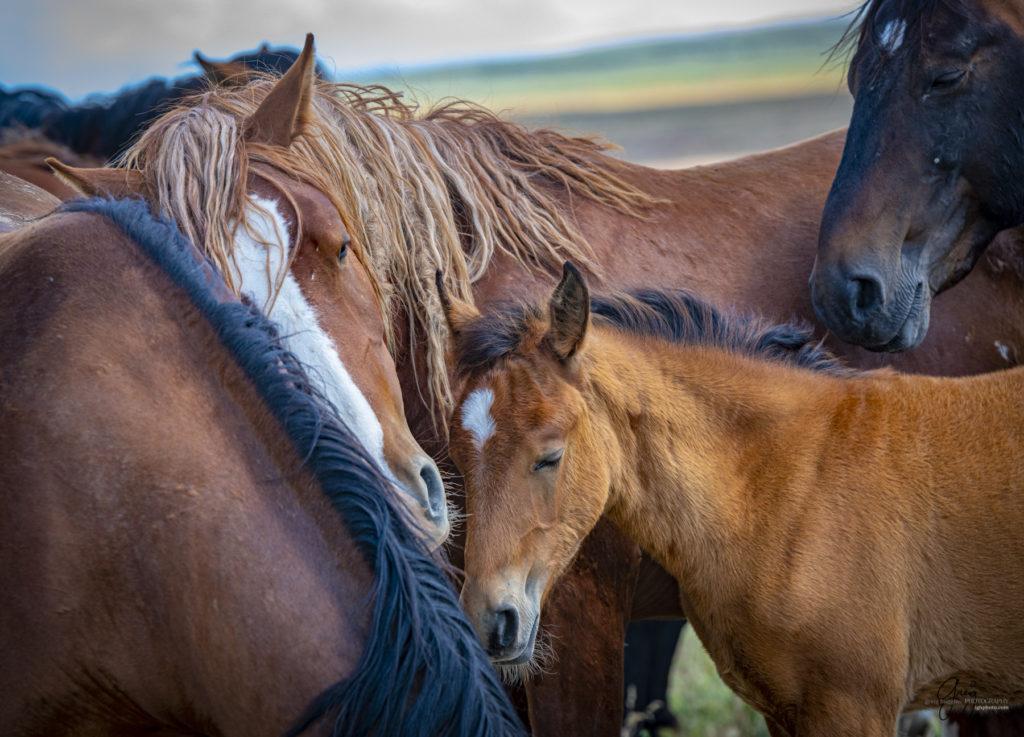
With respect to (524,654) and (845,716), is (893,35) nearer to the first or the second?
(845,716)

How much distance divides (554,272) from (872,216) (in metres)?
0.99

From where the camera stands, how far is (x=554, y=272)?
9.68 ft

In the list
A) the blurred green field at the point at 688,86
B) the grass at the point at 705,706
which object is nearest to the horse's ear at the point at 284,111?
the grass at the point at 705,706

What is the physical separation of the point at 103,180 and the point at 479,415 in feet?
3.81

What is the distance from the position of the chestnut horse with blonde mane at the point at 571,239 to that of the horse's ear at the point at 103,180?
405 mm

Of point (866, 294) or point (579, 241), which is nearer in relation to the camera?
point (866, 294)

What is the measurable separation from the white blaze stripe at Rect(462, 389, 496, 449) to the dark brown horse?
0.71 m

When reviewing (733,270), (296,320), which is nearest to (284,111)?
(296,320)

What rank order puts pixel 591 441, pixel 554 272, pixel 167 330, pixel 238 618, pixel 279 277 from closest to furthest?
1. pixel 238 618
2. pixel 167 330
3. pixel 279 277
4. pixel 591 441
5. pixel 554 272

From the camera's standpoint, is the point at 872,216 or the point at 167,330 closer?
the point at 167,330

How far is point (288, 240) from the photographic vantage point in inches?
89.1

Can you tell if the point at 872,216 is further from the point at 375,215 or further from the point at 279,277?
the point at 279,277

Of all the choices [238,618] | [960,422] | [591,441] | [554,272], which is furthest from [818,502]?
[238,618]

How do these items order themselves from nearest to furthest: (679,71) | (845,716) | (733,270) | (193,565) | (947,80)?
(193,565)
(845,716)
(947,80)
(733,270)
(679,71)
